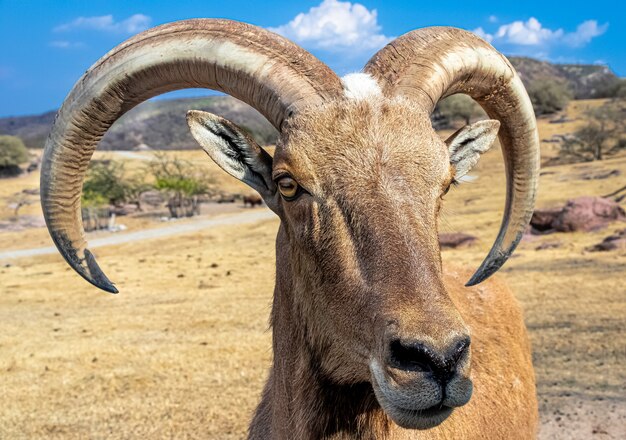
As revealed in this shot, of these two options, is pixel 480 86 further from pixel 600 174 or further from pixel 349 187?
pixel 600 174

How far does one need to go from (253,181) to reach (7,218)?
46342 mm

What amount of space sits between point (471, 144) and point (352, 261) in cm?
154

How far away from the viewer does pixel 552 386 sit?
8422 millimetres

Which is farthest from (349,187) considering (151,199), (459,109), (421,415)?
(459,109)

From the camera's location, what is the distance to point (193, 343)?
37.9 feet

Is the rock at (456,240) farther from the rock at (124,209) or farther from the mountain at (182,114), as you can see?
the mountain at (182,114)

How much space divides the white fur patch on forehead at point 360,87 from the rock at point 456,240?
1814cm

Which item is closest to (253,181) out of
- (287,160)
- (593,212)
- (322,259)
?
(287,160)

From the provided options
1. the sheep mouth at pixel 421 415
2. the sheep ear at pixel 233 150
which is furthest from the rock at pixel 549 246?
the sheep mouth at pixel 421 415

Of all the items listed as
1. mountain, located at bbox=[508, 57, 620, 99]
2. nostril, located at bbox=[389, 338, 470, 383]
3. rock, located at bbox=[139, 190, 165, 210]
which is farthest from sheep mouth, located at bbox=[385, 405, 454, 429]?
mountain, located at bbox=[508, 57, 620, 99]

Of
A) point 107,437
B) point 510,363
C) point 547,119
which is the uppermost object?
point 547,119

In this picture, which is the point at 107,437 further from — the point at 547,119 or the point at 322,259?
the point at 547,119

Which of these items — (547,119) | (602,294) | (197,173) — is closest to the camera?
(602,294)

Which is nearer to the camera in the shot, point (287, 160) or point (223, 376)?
point (287, 160)
